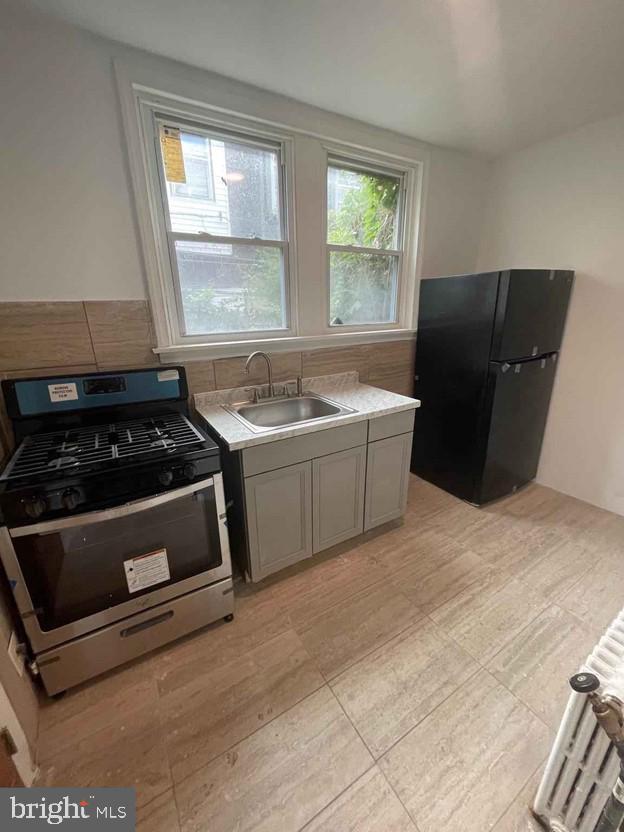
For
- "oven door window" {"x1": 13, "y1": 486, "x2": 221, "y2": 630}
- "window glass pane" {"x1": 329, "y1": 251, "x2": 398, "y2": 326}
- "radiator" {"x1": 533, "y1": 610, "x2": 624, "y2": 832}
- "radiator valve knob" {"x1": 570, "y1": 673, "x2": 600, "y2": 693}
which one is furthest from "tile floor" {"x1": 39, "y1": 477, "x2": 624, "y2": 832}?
"window glass pane" {"x1": 329, "y1": 251, "x2": 398, "y2": 326}

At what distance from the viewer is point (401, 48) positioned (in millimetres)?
1390

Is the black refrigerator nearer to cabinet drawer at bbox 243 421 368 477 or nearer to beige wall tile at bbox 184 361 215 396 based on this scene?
cabinet drawer at bbox 243 421 368 477

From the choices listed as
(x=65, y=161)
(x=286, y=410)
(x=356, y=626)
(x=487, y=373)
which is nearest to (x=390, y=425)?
(x=286, y=410)

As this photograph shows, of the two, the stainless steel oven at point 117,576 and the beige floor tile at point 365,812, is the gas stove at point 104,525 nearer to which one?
the stainless steel oven at point 117,576

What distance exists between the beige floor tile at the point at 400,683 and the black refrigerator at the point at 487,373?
120cm

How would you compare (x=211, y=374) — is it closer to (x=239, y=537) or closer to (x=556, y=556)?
(x=239, y=537)

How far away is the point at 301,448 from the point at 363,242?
5.16 ft

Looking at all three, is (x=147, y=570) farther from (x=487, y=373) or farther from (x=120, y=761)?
(x=487, y=373)

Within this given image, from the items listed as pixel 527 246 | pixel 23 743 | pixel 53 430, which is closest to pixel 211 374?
pixel 53 430

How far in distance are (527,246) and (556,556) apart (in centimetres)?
213

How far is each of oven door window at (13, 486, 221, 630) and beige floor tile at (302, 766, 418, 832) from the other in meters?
0.83

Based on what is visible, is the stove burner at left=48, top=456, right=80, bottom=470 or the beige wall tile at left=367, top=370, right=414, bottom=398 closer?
the stove burner at left=48, top=456, right=80, bottom=470

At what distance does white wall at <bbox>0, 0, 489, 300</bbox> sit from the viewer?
127 cm

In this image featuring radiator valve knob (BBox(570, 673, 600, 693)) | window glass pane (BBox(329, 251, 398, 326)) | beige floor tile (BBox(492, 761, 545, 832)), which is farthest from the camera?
window glass pane (BBox(329, 251, 398, 326))
